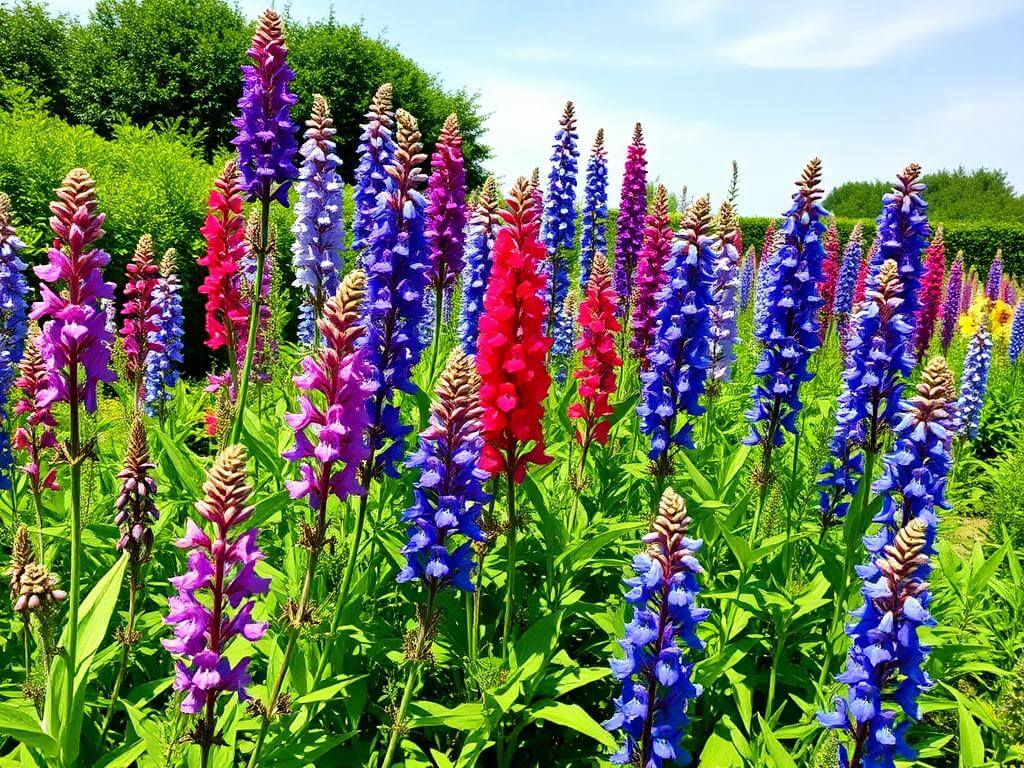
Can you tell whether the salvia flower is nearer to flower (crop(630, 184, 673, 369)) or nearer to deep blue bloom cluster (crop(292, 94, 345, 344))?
flower (crop(630, 184, 673, 369))

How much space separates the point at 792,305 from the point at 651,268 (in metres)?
1.66

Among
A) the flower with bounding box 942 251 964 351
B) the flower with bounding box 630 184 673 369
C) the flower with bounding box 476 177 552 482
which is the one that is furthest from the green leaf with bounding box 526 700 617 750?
the flower with bounding box 942 251 964 351

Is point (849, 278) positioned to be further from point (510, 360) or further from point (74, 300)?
point (74, 300)

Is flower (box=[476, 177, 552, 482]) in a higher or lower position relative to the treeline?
lower

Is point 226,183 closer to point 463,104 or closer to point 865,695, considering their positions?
point 865,695

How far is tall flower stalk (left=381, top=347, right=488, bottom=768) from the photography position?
304 centimetres

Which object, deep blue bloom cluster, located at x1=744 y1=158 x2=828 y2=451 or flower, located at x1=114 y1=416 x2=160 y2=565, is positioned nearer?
flower, located at x1=114 y1=416 x2=160 y2=565

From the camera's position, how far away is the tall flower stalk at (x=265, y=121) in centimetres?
397

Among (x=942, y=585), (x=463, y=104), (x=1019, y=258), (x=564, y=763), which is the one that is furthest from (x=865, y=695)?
(x=1019, y=258)

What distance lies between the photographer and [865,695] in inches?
102

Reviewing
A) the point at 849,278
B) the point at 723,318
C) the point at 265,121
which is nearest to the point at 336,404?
the point at 265,121

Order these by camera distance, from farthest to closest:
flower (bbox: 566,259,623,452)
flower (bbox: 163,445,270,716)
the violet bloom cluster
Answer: the violet bloom cluster
flower (bbox: 566,259,623,452)
flower (bbox: 163,445,270,716)

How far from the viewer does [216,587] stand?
2.18m

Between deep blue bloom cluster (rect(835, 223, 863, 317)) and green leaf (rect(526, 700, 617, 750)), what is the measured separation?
9514 millimetres
